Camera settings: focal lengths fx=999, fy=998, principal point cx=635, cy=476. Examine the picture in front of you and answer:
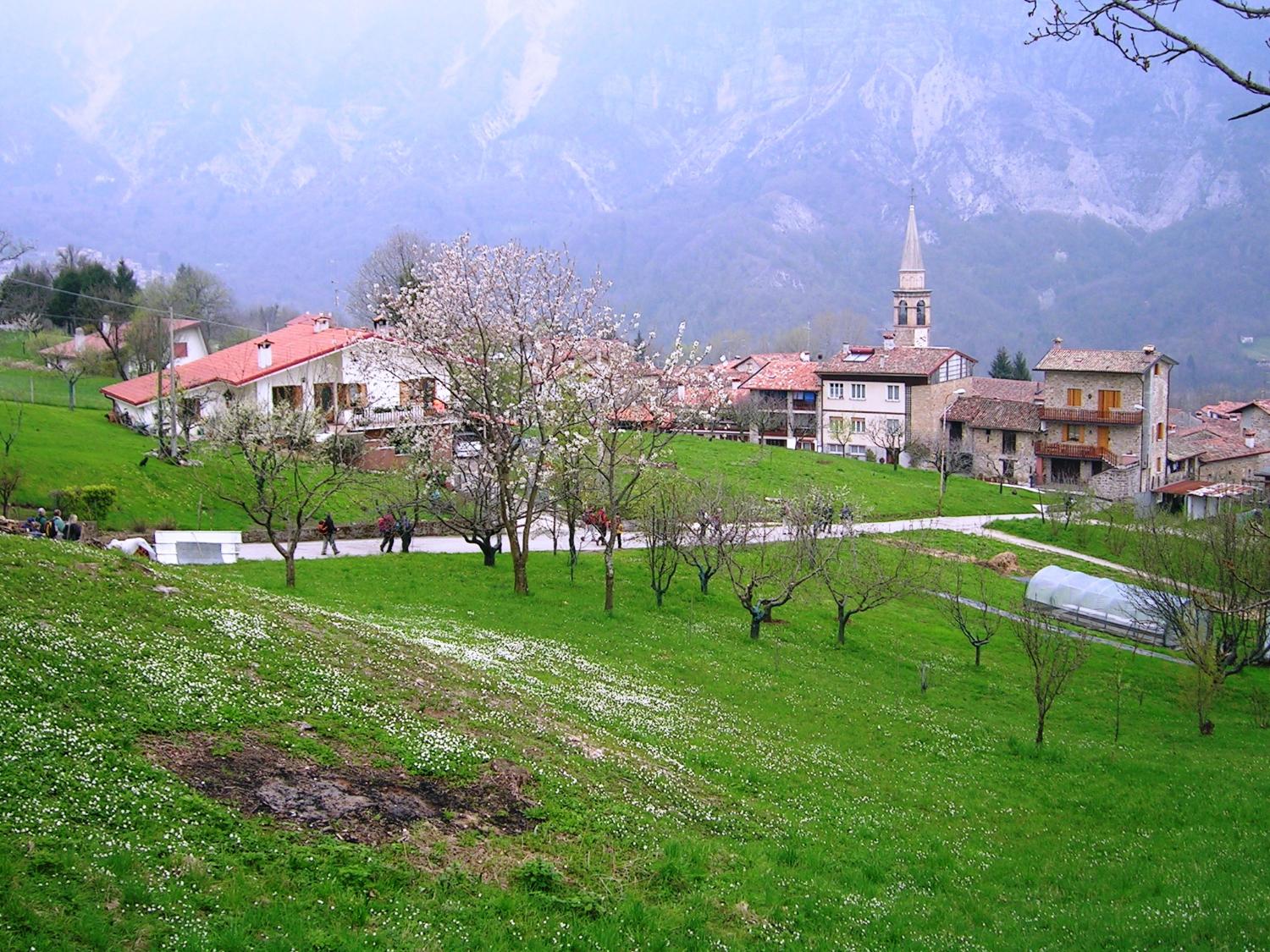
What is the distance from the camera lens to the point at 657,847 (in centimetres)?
1293

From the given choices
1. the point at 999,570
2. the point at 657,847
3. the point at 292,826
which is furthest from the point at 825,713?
the point at 999,570

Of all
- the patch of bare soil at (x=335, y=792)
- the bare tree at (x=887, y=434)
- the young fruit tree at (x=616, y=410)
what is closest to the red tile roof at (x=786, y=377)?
the bare tree at (x=887, y=434)

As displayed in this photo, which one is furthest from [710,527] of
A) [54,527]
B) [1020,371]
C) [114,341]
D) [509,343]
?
[1020,371]

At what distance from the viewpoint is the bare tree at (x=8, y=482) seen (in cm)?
3562

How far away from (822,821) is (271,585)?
67.0ft

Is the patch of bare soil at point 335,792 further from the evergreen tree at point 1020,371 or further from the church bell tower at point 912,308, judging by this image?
the evergreen tree at point 1020,371

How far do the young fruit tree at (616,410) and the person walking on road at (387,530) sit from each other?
28.6 ft

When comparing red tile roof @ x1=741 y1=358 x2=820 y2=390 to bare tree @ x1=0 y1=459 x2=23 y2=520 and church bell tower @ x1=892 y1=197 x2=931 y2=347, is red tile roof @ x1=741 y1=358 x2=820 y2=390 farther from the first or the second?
bare tree @ x1=0 y1=459 x2=23 y2=520

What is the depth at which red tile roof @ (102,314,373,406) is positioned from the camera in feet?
196

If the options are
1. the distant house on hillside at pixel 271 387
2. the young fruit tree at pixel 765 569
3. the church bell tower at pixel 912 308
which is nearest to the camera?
the young fruit tree at pixel 765 569

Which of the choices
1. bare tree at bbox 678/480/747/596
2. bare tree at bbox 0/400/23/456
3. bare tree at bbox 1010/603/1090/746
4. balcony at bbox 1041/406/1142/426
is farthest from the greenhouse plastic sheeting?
bare tree at bbox 0/400/23/456

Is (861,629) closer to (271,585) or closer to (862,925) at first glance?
(271,585)

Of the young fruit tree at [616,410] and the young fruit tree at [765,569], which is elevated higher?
the young fruit tree at [616,410]

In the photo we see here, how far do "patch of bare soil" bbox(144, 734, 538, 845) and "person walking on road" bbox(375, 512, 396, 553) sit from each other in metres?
26.6
